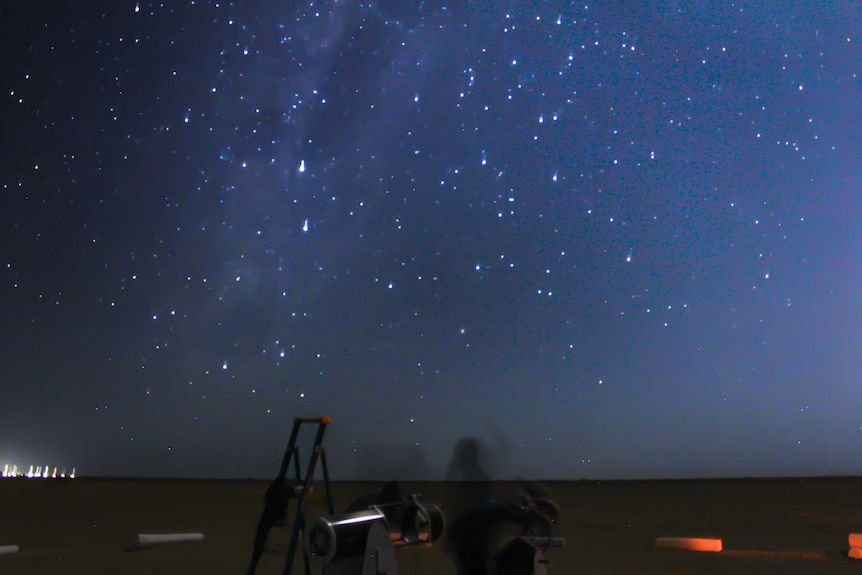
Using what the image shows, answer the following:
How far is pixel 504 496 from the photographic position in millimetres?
6891

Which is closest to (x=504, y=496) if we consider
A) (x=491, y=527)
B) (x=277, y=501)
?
(x=491, y=527)

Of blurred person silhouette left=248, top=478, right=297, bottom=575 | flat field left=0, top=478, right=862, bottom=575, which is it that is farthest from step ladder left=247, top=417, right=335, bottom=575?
flat field left=0, top=478, right=862, bottom=575

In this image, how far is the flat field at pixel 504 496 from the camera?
1172 centimetres

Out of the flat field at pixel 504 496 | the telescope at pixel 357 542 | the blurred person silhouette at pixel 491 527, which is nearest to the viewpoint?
the telescope at pixel 357 542

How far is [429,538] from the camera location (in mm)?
5469

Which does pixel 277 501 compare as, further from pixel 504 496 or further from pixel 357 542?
pixel 357 542

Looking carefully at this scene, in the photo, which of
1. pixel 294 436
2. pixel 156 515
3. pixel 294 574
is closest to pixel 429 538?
pixel 294 436

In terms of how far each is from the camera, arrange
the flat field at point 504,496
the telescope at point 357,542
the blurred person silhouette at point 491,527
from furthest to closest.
Result: 1. the flat field at point 504,496
2. the blurred person silhouette at point 491,527
3. the telescope at point 357,542

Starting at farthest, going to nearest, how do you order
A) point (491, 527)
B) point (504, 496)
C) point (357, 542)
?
point (504, 496)
point (491, 527)
point (357, 542)

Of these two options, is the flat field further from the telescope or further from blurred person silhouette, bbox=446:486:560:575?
the telescope

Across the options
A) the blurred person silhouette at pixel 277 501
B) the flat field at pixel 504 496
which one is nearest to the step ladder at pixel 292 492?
the blurred person silhouette at pixel 277 501

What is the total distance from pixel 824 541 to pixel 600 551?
18.3ft

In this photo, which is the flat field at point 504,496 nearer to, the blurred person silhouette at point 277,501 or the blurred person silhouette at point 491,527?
the blurred person silhouette at point 491,527

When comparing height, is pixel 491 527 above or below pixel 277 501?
below
